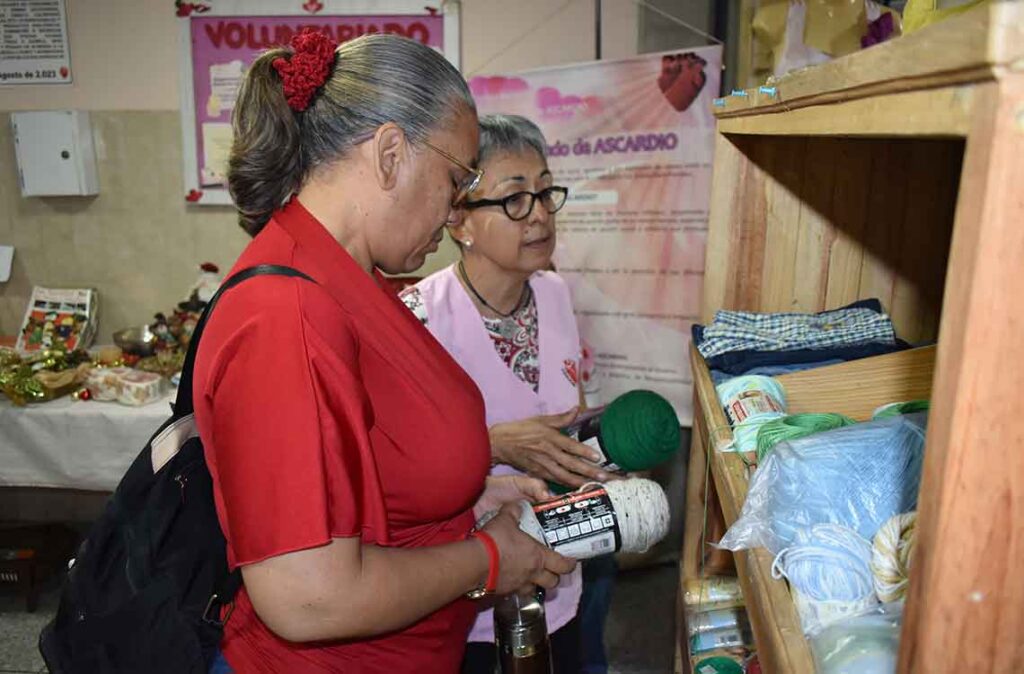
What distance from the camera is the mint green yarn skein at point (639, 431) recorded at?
120 centimetres

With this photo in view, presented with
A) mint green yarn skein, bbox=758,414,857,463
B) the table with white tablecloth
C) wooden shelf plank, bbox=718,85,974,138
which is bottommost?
the table with white tablecloth

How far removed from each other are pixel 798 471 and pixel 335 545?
45 cm

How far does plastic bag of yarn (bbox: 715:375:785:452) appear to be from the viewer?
34.3 inches

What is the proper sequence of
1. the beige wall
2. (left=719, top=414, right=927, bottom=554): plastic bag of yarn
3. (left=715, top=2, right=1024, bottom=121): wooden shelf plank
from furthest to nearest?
the beige wall < (left=719, top=414, right=927, bottom=554): plastic bag of yarn < (left=715, top=2, right=1024, bottom=121): wooden shelf plank

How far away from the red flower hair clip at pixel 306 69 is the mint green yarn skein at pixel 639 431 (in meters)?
0.68

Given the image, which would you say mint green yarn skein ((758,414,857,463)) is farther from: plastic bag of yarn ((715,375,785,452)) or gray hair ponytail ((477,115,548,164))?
gray hair ponytail ((477,115,548,164))

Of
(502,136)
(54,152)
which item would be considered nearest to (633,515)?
(502,136)

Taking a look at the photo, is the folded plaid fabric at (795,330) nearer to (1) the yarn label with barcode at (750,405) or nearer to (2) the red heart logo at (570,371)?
(1) the yarn label with barcode at (750,405)

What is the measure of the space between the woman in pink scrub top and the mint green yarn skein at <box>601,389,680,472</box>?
0.25 metres

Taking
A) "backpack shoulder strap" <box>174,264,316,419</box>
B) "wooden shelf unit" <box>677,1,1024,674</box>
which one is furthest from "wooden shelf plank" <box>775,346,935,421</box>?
"backpack shoulder strap" <box>174,264,316,419</box>

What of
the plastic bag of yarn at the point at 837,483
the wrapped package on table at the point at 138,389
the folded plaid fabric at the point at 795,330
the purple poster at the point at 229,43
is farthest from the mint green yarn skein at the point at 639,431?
the purple poster at the point at 229,43

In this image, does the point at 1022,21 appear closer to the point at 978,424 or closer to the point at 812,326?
the point at 978,424

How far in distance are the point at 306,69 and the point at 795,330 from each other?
858 millimetres

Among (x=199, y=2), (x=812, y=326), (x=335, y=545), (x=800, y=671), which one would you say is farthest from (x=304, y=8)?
(x=800, y=671)
